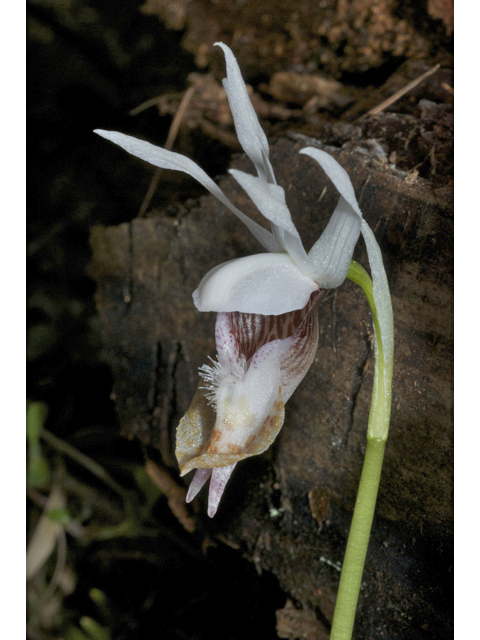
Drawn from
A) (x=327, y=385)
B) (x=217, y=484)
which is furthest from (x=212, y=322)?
(x=217, y=484)

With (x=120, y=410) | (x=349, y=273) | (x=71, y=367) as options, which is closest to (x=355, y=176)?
(x=349, y=273)

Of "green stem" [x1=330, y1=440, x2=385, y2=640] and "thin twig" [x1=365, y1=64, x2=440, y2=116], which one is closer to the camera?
"green stem" [x1=330, y1=440, x2=385, y2=640]

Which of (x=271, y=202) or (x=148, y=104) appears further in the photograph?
(x=148, y=104)

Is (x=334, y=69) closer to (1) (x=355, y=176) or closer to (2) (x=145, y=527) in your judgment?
(1) (x=355, y=176)

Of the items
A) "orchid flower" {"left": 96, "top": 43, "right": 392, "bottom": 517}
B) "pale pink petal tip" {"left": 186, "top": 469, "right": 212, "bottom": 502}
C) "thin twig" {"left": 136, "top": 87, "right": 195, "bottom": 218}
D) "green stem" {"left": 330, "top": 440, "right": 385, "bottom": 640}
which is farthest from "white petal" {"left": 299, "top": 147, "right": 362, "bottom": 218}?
"thin twig" {"left": 136, "top": 87, "right": 195, "bottom": 218}

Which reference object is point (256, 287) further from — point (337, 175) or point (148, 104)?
point (148, 104)

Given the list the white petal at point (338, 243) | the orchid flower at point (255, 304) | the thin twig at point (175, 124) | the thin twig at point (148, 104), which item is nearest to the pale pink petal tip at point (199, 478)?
the orchid flower at point (255, 304)

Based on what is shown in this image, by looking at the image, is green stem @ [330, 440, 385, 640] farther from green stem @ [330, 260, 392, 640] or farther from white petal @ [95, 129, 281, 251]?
white petal @ [95, 129, 281, 251]
